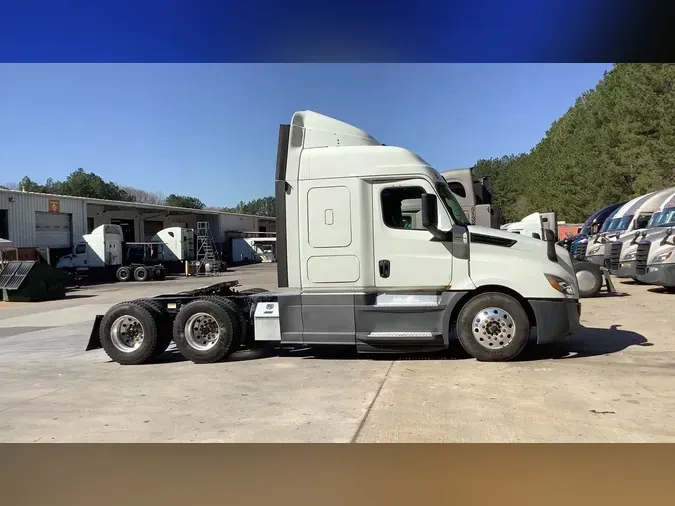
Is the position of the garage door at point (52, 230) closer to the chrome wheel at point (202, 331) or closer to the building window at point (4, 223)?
the building window at point (4, 223)

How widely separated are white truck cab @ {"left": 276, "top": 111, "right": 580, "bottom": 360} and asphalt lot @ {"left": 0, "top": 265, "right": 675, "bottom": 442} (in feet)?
1.60

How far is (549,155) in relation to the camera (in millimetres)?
60750

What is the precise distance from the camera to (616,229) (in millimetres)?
22406

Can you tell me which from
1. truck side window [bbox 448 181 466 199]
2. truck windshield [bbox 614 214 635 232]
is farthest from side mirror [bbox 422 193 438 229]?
truck windshield [bbox 614 214 635 232]

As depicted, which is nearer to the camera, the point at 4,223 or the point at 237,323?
the point at 237,323

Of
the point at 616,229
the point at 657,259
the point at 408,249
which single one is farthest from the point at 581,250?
the point at 408,249

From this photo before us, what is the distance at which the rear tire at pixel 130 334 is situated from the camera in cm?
862

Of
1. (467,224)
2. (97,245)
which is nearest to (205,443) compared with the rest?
(467,224)

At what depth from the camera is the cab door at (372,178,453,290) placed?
7.95 m

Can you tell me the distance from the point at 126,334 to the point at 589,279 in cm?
1200

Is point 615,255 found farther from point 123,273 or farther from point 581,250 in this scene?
point 123,273
